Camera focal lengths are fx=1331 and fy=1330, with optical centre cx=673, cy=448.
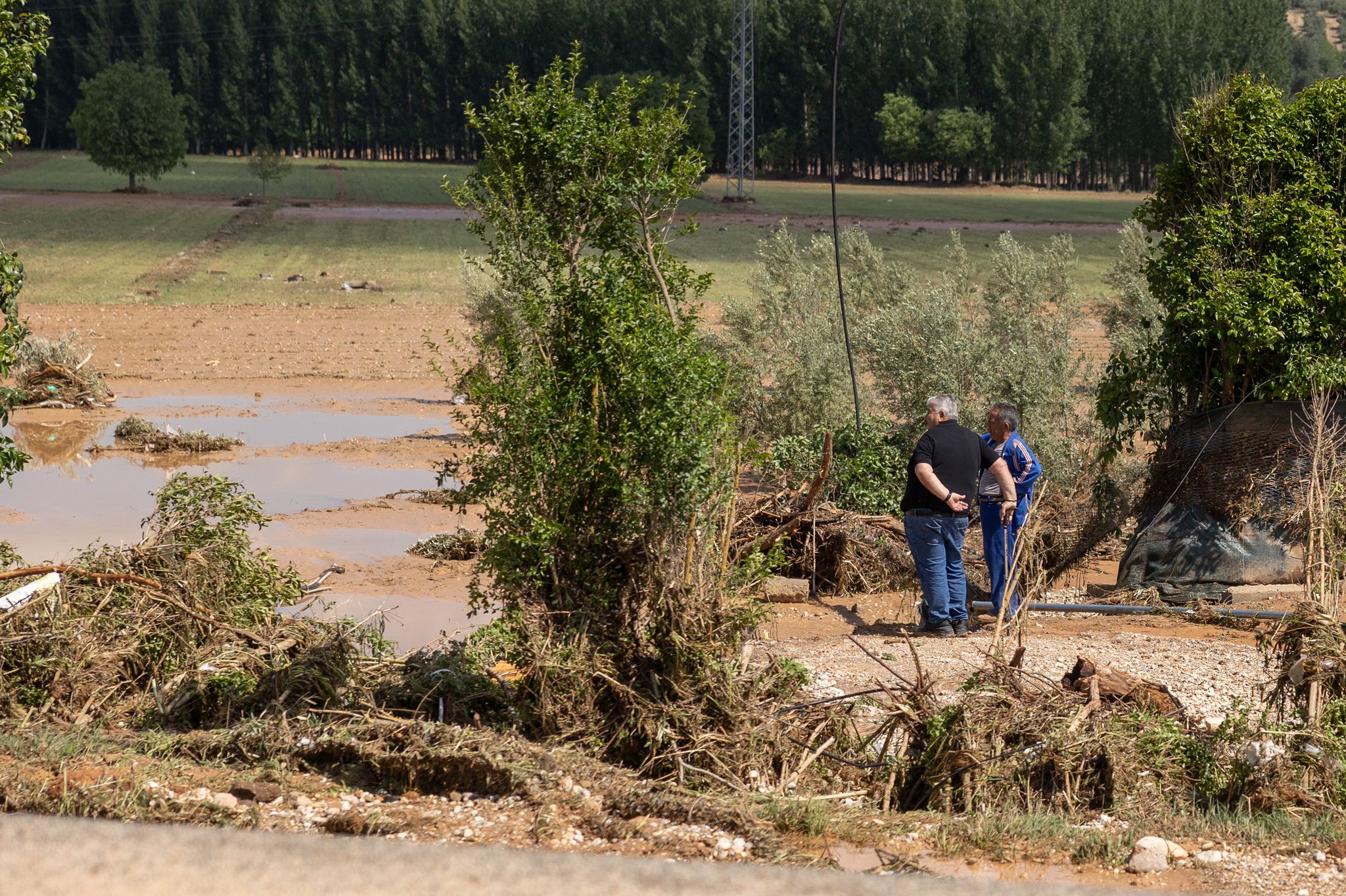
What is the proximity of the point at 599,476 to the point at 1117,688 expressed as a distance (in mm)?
2920

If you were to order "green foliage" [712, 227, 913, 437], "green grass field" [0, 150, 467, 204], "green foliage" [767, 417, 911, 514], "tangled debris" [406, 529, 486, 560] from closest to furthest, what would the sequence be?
"tangled debris" [406, 529, 486, 560]
"green foliage" [767, 417, 911, 514]
"green foliage" [712, 227, 913, 437]
"green grass field" [0, 150, 467, 204]

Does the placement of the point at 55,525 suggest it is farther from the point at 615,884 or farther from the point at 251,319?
the point at 251,319

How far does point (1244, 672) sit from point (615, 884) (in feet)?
23.5

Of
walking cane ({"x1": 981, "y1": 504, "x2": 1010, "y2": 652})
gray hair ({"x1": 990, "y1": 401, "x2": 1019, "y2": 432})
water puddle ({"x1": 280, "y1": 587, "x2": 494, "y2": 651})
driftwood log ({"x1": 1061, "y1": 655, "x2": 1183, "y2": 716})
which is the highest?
gray hair ({"x1": 990, "y1": 401, "x2": 1019, "y2": 432})

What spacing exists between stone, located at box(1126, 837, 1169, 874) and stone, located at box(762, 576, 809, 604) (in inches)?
217

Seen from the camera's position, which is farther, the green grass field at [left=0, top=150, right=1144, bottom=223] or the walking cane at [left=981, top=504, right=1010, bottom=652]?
the green grass field at [left=0, top=150, right=1144, bottom=223]

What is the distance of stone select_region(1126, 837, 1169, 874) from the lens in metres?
5.32

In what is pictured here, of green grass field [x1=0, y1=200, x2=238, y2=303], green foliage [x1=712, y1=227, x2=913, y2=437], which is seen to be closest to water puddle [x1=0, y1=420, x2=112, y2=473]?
green foliage [x1=712, y1=227, x2=913, y2=437]

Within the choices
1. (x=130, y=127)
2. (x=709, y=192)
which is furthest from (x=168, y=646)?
(x=709, y=192)

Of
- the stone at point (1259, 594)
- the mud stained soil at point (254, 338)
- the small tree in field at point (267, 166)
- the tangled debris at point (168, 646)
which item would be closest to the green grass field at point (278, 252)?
the mud stained soil at point (254, 338)

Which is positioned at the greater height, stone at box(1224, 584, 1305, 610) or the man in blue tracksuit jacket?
the man in blue tracksuit jacket

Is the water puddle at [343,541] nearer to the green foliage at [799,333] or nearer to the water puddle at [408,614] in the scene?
the water puddle at [408,614]

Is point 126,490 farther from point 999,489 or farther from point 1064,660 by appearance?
point 1064,660

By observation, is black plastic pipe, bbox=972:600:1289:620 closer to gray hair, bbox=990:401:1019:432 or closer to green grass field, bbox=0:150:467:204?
gray hair, bbox=990:401:1019:432
